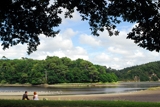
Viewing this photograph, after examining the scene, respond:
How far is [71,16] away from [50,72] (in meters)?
134

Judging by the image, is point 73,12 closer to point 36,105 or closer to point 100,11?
point 100,11

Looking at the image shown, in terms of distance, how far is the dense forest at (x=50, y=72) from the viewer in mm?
144875

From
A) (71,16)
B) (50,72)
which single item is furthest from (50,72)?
(71,16)

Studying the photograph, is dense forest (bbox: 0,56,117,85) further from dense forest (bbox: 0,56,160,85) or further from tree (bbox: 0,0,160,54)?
tree (bbox: 0,0,160,54)

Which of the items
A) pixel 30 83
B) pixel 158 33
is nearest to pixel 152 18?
pixel 158 33

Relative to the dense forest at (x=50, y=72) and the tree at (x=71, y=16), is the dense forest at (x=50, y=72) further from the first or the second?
the tree at (x=71, y=16)

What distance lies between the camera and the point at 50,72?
5738 inches

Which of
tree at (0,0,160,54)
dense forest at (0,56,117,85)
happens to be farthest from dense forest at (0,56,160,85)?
tree at (0,0,160,54)

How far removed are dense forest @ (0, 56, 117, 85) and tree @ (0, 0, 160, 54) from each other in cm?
12836

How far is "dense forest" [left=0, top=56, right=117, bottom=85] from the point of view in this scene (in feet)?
475

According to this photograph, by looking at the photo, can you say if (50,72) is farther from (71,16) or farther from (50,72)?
(71,16)

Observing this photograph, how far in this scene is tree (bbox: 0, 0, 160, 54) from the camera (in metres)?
11.6

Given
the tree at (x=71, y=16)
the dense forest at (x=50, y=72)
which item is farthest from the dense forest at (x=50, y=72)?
the tree at (x=71, y=16)

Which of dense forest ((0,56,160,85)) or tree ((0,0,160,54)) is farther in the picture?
dense forest ((0,56,160,85))
